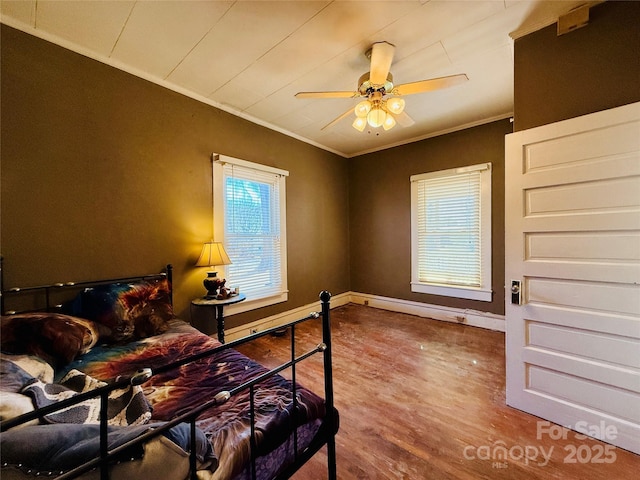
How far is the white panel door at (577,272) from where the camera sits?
1544mm

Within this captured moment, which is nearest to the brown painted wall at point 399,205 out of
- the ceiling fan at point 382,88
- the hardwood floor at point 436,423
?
the hardwood floor at point 436,423

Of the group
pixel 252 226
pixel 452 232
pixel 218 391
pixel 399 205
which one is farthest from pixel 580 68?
pixel 252 226

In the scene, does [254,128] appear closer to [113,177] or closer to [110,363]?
[113,177]

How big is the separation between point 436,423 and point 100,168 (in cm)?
331

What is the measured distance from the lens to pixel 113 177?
2311 millimetres

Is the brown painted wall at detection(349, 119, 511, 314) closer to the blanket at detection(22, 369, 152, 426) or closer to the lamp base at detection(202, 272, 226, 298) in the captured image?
the lamp base at detection(202, 272, 226, 298)

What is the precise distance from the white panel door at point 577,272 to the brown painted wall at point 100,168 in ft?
9.30

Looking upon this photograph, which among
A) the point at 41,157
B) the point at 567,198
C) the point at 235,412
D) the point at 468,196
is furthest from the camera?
the point at 468,196

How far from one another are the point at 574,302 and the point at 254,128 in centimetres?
359

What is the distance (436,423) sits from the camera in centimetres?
180

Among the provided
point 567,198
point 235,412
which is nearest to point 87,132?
point 235,412

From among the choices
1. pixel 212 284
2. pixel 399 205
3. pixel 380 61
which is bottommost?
pixel 212 284

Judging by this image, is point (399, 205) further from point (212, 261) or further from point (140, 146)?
point (140, 146)

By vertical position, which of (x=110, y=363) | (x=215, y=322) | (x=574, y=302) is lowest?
(x=215, y=322)
